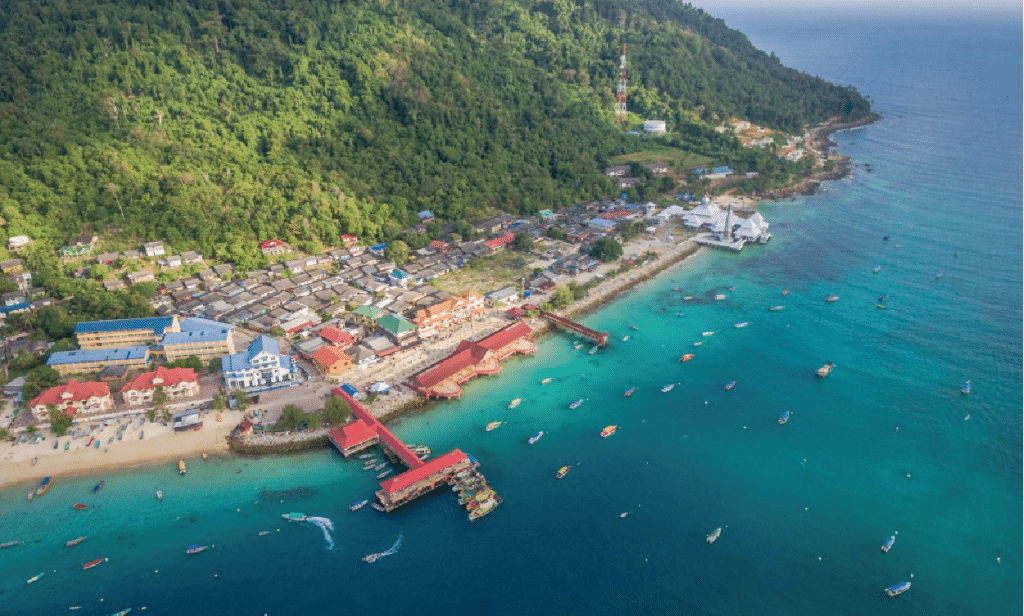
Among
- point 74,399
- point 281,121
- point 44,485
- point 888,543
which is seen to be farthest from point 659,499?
point 281,121

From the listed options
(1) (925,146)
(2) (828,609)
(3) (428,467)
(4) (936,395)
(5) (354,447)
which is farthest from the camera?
(1) (925,146)

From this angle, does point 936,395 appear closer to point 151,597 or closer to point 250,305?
point 151,597

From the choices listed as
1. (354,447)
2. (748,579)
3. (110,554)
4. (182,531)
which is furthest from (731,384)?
(110,554)

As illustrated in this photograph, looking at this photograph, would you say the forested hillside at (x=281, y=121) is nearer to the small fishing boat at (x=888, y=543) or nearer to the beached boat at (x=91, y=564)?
the beached boat at (x=91, y=564)

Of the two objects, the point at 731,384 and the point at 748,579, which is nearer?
the point at 748,579

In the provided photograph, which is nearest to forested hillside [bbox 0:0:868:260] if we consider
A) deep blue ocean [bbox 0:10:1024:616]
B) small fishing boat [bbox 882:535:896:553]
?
deep blue ocean [bbox 0:10:1024:616]
